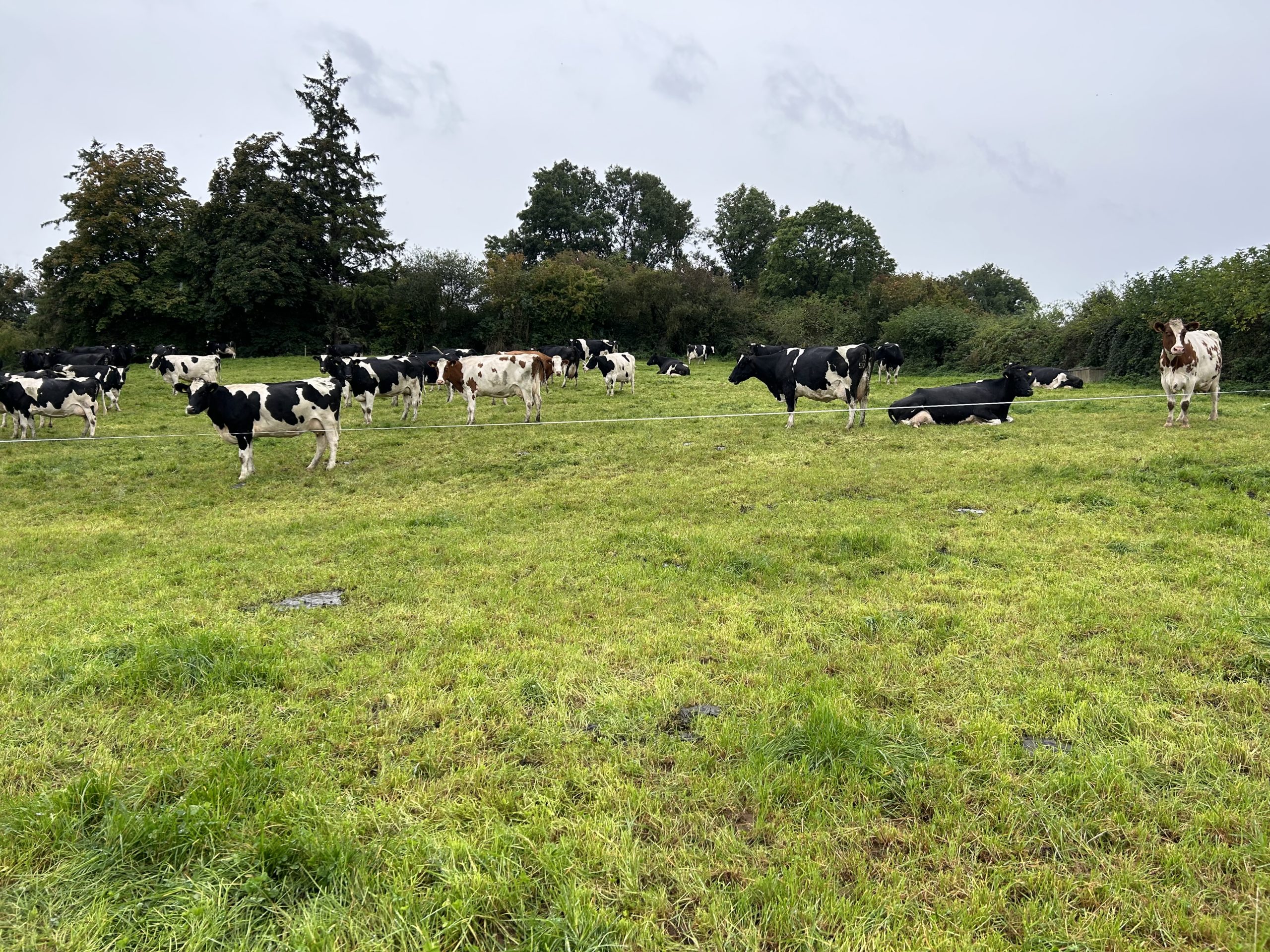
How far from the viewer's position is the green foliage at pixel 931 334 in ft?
99.6

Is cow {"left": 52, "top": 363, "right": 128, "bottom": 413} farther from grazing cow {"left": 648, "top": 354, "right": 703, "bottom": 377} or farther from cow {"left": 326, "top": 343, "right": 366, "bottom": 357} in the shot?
grazing cow {"left": 648, "top": 354, "right": 703, "bottom": 377}

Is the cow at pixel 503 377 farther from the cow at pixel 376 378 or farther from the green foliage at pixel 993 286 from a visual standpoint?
the green foliage at pixel 993 286

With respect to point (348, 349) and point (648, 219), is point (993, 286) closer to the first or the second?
point (648, 219)

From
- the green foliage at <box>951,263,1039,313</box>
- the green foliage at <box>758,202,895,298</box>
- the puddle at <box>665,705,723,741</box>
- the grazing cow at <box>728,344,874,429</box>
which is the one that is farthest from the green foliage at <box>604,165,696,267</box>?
the puddle at <box>665,705,723,741</box>

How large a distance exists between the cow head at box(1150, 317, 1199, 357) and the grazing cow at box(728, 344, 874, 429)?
513 cm

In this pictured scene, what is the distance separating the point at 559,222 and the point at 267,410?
65.7 meters

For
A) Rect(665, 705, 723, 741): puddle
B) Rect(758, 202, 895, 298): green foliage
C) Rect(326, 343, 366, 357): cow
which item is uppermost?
Rect(758, 202, 895, 298): green foliage

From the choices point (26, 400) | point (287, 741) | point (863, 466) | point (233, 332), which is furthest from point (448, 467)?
point (233, 332)

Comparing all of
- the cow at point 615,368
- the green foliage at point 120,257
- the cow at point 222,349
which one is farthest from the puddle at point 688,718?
the green foliage at point 120,257

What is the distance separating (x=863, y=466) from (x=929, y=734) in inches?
275

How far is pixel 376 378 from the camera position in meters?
16.6

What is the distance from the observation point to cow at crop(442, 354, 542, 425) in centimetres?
1577

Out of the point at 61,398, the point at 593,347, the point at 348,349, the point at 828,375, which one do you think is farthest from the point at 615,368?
the point at 348,349

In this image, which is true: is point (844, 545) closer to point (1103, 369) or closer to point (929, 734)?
point (929, 734)
